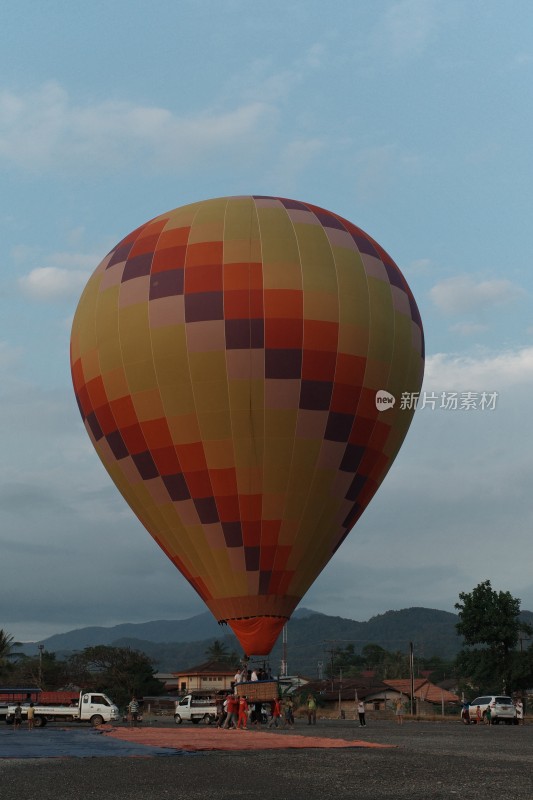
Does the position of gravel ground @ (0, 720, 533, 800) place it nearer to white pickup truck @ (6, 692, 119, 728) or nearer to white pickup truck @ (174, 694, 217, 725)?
white pickup truck @ (6, 692, 119, 728)

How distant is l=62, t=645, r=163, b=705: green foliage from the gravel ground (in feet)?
259

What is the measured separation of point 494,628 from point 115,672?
44510mm

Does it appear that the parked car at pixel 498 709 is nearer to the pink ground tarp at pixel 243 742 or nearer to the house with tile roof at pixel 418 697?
the pink ground tarp at pixel 243 742

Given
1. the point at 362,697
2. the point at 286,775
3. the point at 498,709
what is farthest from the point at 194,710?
the point at 362,697

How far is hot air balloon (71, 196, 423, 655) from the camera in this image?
31.3 meters

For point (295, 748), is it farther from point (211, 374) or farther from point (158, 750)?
point (211, 374)

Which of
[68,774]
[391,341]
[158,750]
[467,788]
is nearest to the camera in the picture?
[467,788]

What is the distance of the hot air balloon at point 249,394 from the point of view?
31.3 meters

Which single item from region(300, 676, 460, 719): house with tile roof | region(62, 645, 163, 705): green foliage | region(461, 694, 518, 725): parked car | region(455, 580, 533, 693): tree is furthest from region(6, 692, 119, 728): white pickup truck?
region(62, 645, 163, 705): green foliage

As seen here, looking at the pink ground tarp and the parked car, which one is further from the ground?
the pink ground tarp

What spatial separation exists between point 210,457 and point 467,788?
19553 mm

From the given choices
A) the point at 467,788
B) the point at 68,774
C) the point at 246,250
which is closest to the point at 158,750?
the point at 68,774

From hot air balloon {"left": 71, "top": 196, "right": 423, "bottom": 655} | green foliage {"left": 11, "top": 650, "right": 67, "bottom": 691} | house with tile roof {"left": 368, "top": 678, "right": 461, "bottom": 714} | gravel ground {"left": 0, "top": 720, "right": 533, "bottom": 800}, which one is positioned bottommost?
house with tile roof {"left": 368, "top": 678, "right": 461, "bottom": 714}

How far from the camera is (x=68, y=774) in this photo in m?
15.8
